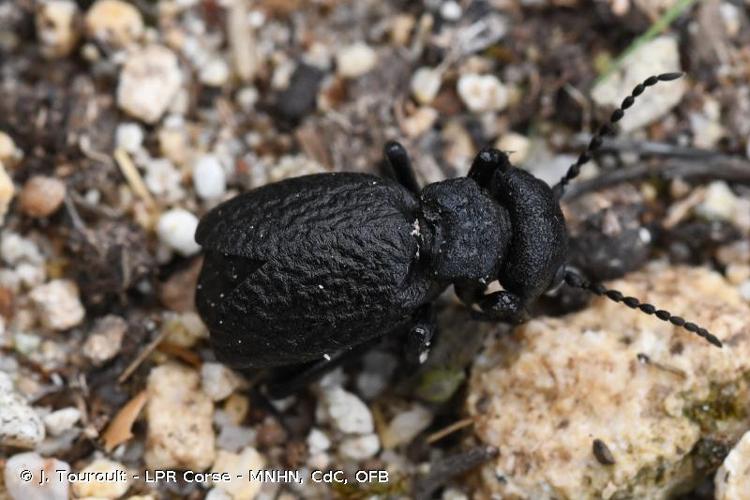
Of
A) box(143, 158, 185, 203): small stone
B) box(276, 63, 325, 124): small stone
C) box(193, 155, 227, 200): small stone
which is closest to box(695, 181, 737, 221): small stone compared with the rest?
box(276, 63, 325, 124): small stone

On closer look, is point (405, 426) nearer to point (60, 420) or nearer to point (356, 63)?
point (60, 420)

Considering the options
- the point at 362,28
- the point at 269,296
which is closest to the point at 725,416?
the point at 269,296

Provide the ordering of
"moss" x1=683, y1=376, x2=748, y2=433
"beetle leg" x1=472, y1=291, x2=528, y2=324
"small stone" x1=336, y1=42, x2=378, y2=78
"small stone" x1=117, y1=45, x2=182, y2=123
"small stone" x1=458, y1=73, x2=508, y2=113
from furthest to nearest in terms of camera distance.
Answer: "small stone" x1=336, y1=42, x2=378, y2=78, "small stone" x1=458, y1=73, x2=508, y2=113, "small stone" x1=117, y1=45, x2=182, y2=123, "beetle leg" x1=472, y1=291, x2=528, y2=324, "moss" x1=683, y1=376, x2=748, y2=433

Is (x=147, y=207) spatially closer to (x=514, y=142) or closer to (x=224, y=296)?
(x=224, y=296)

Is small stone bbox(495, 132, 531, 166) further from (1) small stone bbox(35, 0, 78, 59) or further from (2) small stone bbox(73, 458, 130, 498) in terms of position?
(2) small stone bbox(73, 458, 130, 498)

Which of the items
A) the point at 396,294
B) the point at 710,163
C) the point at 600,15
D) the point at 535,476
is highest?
the point at 600,15
